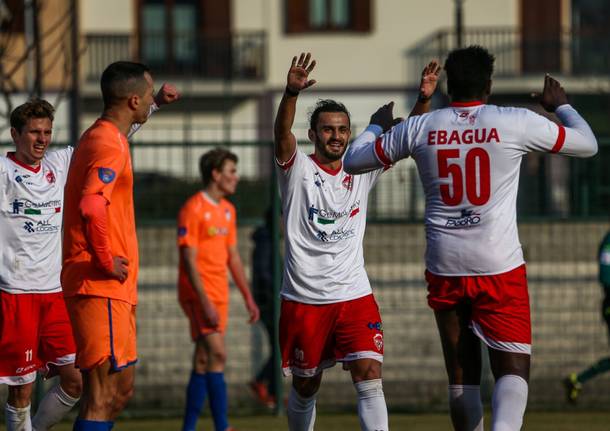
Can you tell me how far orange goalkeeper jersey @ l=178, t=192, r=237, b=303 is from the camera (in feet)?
31.7

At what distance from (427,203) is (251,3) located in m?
22.7

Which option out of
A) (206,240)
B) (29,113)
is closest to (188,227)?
(206,240)

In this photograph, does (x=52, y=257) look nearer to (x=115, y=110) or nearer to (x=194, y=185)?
(x=115, y=110)

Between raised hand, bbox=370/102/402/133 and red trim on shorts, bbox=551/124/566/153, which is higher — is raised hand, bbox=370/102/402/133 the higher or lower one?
the higher one

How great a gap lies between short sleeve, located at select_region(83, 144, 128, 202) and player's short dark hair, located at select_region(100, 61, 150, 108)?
12.8 inches

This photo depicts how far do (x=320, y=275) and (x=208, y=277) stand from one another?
2.67 m

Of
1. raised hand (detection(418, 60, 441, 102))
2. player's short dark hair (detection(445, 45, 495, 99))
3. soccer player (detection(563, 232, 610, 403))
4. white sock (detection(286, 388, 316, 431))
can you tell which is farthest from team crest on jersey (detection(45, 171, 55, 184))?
soccer player (detection(563, 232, 610, 403))

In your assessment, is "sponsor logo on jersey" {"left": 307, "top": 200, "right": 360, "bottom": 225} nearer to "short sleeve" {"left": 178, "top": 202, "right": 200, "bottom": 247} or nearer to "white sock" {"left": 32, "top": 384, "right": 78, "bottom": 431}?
"white sock" {"left": 32, "top": 384, "right": 78, "bottom": 431}

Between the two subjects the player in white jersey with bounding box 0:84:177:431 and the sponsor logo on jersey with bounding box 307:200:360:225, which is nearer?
the sponsor logo on jersey with bounding box 307:200:360:225

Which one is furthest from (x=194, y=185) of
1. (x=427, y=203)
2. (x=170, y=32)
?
(x=170, y=32)

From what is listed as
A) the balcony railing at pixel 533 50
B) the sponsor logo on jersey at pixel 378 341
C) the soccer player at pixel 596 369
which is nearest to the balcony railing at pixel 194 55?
the balcony railing at pixel 533 50

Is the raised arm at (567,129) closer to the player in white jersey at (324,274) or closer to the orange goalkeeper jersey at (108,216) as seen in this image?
the player in white jersey at (324,274)

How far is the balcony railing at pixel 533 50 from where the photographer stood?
91.2 ft

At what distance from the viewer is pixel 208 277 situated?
9.73m
